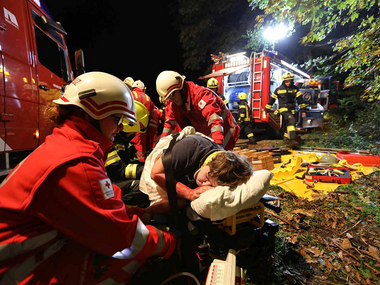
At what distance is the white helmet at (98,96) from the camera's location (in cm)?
131

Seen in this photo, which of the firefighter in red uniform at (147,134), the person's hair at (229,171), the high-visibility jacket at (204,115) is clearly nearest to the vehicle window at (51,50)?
the firefighter in red uniform at (147,134)

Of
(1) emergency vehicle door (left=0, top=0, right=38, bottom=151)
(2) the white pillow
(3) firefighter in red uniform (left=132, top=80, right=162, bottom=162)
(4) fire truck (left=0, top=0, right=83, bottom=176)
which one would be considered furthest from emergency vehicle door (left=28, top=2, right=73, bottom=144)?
(2) the white pillow

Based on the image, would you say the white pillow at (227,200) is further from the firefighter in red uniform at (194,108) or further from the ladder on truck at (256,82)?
the ladder on truck at (256,82)

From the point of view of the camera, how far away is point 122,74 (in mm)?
20922

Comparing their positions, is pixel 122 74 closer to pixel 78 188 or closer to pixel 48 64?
pixel 48 64

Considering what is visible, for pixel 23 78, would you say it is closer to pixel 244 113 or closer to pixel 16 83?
pixel 16 83

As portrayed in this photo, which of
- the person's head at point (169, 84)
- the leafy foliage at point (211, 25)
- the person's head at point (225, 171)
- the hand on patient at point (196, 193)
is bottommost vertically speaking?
the hand on patient at point (196, 193)

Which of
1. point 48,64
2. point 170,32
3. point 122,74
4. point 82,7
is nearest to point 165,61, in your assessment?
point 170,32

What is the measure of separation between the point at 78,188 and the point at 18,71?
2.69 meters

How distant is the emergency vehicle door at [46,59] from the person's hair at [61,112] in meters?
2.29

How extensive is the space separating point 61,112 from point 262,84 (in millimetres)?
7664

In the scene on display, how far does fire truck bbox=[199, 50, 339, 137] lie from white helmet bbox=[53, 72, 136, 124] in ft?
23.1

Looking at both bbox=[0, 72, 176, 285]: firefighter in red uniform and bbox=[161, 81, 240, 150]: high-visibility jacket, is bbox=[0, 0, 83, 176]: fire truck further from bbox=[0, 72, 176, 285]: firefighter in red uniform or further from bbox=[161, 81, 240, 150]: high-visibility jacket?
bbox=[0, 72, 176, 285]: firefighter in red uniform

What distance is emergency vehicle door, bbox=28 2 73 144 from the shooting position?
3.12 m
